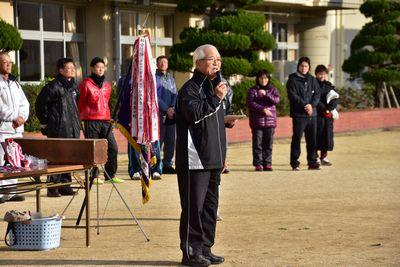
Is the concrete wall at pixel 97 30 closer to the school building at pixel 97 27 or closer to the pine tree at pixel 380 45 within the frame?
the school building at pixel 97 27

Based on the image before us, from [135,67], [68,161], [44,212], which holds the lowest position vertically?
[44,212]

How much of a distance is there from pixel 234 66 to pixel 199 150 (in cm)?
1575

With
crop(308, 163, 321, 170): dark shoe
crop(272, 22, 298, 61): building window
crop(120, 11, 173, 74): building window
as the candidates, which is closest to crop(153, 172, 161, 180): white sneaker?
crop(308, 163, 321, 170): dark shoe

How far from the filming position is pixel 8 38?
768 inches

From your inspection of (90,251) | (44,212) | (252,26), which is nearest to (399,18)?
(252,26)

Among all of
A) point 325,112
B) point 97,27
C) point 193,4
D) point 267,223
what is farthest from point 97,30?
point 267,223

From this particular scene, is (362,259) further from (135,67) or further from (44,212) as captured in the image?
(44,212)

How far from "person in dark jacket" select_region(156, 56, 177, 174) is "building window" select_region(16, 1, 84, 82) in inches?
329

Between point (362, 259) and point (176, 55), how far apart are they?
630 inches

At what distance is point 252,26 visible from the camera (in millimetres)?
25406

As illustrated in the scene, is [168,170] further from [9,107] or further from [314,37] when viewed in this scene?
[314,37]

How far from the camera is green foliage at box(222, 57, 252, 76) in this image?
24484 mm

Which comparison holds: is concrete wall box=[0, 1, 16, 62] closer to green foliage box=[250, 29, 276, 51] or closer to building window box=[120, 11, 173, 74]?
building window box=[120, 11, 173, 74]

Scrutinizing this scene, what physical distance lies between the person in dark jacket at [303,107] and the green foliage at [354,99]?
1242 centimetres
